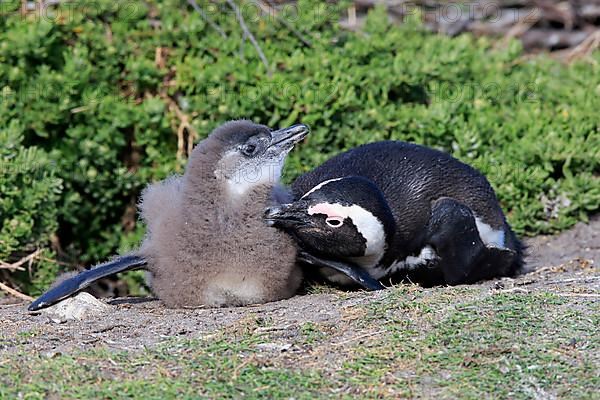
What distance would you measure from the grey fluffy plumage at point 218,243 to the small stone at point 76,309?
327 mm

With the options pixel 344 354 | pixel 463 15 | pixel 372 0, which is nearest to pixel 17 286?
pixel 344 354

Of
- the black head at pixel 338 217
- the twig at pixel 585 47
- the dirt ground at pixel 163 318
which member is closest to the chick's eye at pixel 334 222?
the black head at pixel 338 217

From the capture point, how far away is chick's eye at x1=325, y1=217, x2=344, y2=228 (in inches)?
186

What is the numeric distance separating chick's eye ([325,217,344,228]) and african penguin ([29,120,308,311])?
225 millimetres

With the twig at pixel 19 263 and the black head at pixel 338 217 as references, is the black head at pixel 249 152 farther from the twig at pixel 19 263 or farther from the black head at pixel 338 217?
the twig at pixel 19 263

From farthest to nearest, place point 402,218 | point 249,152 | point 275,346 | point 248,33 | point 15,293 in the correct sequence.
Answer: point 248,33 → point 15,293 → point 402,218 → point 249,152 → point 275,346

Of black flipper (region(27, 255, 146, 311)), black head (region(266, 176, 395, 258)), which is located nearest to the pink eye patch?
black head (region(266, 176, 395, 258))

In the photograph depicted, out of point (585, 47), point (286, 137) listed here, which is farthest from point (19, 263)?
point (585, 47)

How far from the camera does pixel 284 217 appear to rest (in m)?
4.75

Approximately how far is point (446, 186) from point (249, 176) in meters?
1.25

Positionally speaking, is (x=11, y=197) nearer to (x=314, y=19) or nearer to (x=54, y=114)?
(x=54, y=114)

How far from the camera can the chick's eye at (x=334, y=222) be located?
4734mm

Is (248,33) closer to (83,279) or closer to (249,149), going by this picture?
(249,149)

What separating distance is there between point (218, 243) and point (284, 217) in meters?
0.34
